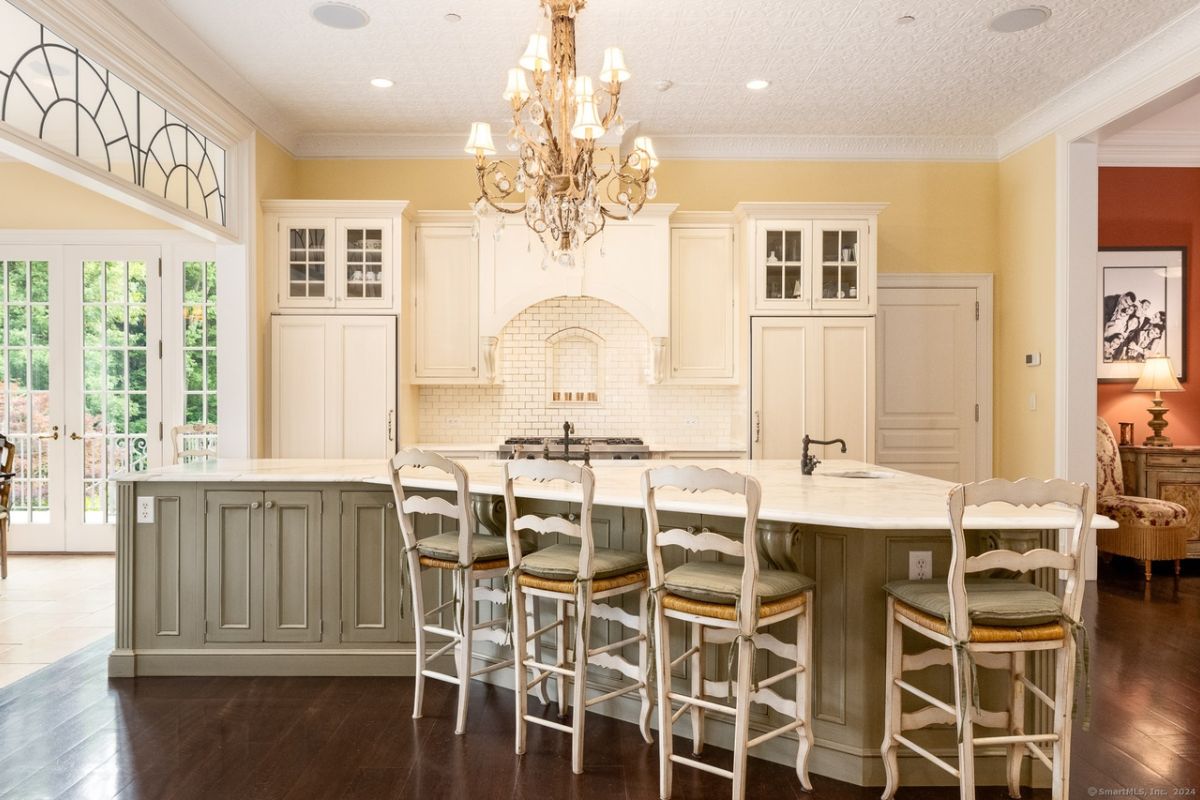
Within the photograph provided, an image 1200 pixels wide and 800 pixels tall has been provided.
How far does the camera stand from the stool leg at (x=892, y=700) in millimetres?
2496

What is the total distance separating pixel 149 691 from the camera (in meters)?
3.50

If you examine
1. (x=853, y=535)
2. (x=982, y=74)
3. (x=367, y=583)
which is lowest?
(x=367, y=583)

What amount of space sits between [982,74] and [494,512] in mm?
4128

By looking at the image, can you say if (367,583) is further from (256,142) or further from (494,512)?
(256,142)

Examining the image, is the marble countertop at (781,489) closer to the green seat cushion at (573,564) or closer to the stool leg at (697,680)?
the green seat cushion at (573,564)

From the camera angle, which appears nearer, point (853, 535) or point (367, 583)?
point (853, 535)

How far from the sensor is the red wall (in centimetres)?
624

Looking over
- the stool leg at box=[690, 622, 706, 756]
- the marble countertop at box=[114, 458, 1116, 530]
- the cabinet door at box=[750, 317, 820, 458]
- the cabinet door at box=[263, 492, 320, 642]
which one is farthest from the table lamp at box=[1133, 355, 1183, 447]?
the cabinet door at box=[263, 492, 320, 642]

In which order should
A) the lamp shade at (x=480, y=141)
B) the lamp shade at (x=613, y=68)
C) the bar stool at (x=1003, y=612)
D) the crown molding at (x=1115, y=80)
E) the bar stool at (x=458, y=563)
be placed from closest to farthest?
the bar stool at (x=1003, y=612), the bar stool at (x=458, y=563), the lamp shade at (x=613, y=68), the lamp shade at (x=480, y=141), the crown molding at (x=1115, y=80)

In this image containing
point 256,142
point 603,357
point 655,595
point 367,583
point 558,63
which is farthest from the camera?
point 603,357

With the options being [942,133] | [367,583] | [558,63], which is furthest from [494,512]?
[942,133]

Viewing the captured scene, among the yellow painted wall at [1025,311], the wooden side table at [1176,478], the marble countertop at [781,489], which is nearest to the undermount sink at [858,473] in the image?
the marble countertop at [781,489]

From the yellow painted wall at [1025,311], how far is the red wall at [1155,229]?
2.92 ft

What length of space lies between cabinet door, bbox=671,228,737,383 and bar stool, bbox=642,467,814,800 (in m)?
3.39
